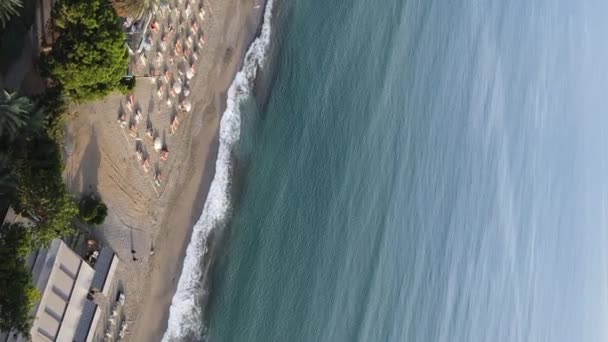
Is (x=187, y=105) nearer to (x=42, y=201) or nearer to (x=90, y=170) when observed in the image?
(x=90, y=170)

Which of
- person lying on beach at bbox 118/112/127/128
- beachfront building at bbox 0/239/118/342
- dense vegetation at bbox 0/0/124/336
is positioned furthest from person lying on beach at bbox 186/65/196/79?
beachfront building at bbox 0/239/118/342

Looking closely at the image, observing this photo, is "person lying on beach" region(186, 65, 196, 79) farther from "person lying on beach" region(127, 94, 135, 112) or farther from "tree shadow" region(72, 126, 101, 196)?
"tree shadow" region(72, 126, 101, 196)

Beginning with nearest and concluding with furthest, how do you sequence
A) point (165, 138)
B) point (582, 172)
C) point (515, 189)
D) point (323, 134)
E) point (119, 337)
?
point (119, 337) → point (165, 138) → point (323, 134) → point (515, 189) → point (582, 172)

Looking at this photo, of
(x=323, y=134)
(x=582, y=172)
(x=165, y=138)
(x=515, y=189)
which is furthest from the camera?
(x=582, y=172)

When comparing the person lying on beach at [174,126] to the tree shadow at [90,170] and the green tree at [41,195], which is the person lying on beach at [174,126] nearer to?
the tree shadow at [90,170]

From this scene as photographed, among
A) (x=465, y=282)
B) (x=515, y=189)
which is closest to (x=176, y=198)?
(x=465, y=282)

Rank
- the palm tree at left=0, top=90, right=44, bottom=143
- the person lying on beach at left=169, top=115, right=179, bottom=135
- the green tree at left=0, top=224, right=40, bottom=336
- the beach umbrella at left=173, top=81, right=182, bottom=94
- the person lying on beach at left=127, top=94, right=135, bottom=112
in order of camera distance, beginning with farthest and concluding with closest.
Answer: the beach umbrella at left=173, top=81, right=182, bottom=94 < the person lying on beach at left=169, top=115, right=179, bottom=135 < the person lying on beach at left=127, top=94, right=135, bottom=112 < the palm tree at left=0, top=90, right=44, bottom=143 < the green tree at left=0, top=224, right=40, bottom=336

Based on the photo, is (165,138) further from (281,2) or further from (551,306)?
(551,306)
